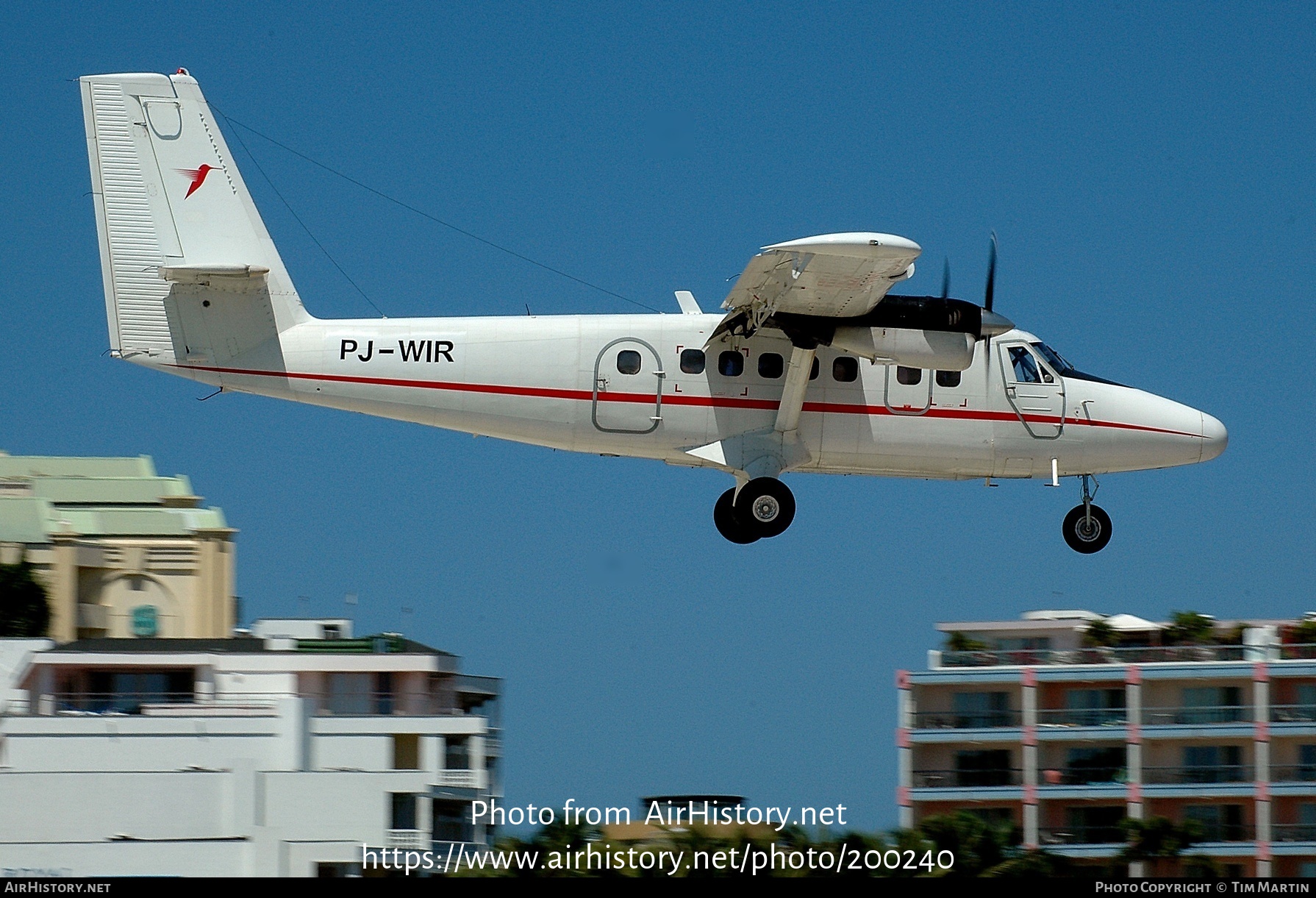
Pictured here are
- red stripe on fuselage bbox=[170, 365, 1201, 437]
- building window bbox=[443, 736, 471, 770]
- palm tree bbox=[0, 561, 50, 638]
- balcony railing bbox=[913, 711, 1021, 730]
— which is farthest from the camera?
palm tree bbox=[0, 561, 50, 638]

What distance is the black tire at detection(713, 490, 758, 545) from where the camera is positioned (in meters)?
23.6

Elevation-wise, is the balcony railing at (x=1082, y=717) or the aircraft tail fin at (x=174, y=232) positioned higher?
the aircraft tail fin at (x=174, y=232)

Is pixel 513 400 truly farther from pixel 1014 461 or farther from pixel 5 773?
pixel 5 773

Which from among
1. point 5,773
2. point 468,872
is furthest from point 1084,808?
point 5,773

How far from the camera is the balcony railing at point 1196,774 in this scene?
34250 millimetres

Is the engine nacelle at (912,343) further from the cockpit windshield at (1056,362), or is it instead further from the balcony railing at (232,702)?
the balcony railing at (232,702)

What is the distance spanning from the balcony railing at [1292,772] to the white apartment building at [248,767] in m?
15.1

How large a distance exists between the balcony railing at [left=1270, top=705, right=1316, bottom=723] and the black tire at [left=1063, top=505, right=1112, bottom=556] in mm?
12274

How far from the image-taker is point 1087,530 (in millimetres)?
24766

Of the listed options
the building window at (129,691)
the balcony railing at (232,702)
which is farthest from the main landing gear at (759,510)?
the building window at (129,691)

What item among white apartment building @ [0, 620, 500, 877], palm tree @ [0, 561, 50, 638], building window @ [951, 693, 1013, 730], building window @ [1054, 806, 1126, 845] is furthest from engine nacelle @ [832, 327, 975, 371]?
palm tree @ [0, 561, 50, 638]

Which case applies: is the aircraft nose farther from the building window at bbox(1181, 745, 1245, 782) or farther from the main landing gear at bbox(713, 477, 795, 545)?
the building window at bbox(1181, 745, 1245, 782)

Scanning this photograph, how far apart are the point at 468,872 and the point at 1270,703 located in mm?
18370

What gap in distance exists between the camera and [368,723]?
3177cm
